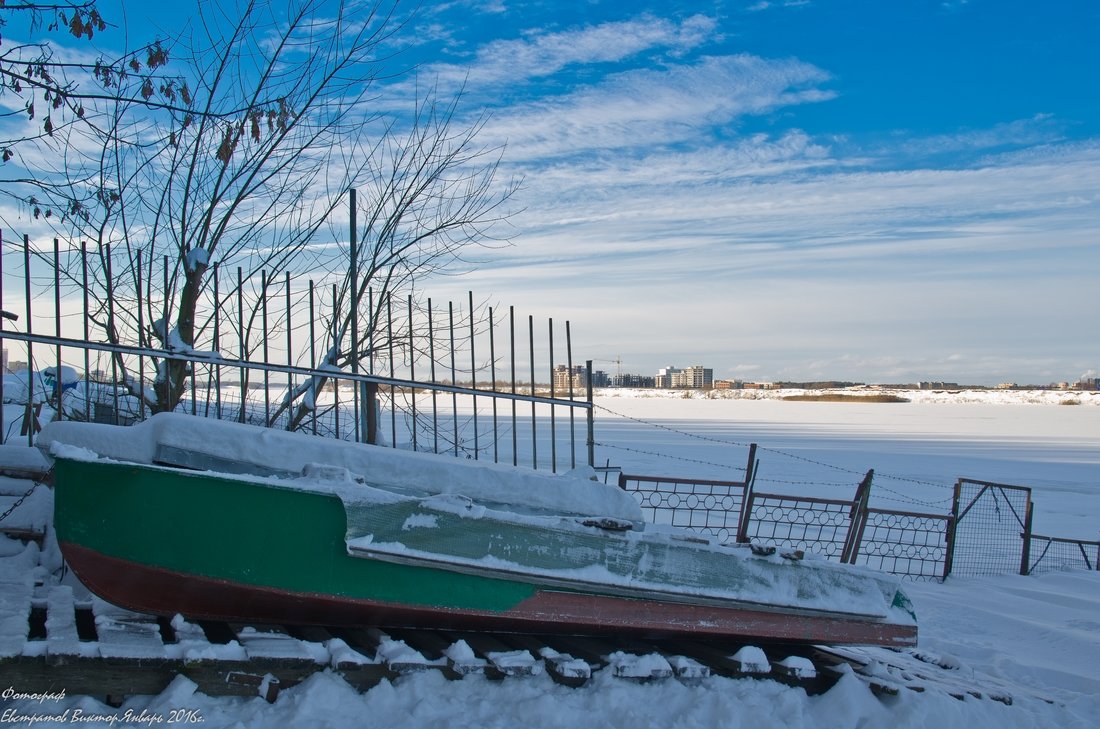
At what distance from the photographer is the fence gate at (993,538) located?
29.9ft

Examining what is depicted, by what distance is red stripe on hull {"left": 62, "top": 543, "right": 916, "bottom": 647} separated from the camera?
377 centimetres

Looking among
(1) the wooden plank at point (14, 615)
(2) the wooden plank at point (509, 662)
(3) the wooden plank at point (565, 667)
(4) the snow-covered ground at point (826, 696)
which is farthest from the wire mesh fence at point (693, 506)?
A: (1) the wooden plank at point (14, 615)

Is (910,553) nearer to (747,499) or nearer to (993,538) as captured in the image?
(993,538)

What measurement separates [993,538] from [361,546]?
29.7 ft

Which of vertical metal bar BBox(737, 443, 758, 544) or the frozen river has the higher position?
vertical metal bar BBox(737, 443, 758, 544)

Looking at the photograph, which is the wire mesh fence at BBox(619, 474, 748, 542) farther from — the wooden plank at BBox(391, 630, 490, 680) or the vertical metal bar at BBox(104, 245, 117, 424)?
the vertical metal bar at BBox(104, 245, 117, 424)

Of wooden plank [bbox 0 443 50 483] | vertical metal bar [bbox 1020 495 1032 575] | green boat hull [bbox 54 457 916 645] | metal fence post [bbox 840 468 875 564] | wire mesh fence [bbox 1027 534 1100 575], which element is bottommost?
wire mesh fence [bbox 1027 534 1100 575]

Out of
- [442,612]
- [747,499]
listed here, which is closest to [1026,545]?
[747,499]

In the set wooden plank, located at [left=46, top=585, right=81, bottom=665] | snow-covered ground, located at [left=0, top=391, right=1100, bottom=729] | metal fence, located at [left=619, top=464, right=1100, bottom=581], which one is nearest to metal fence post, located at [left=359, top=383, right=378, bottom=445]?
wooden plank, located at [left=46, top=585, right=81, bottom=665]

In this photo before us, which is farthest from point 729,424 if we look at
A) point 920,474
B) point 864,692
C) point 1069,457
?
point 864,692

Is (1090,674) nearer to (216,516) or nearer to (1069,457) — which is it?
(216,516)

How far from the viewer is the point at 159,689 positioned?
3.30 m

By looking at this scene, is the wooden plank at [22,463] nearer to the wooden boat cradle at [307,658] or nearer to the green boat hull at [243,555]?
the wooden boat cradle at [307,658]

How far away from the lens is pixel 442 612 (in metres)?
3.98
